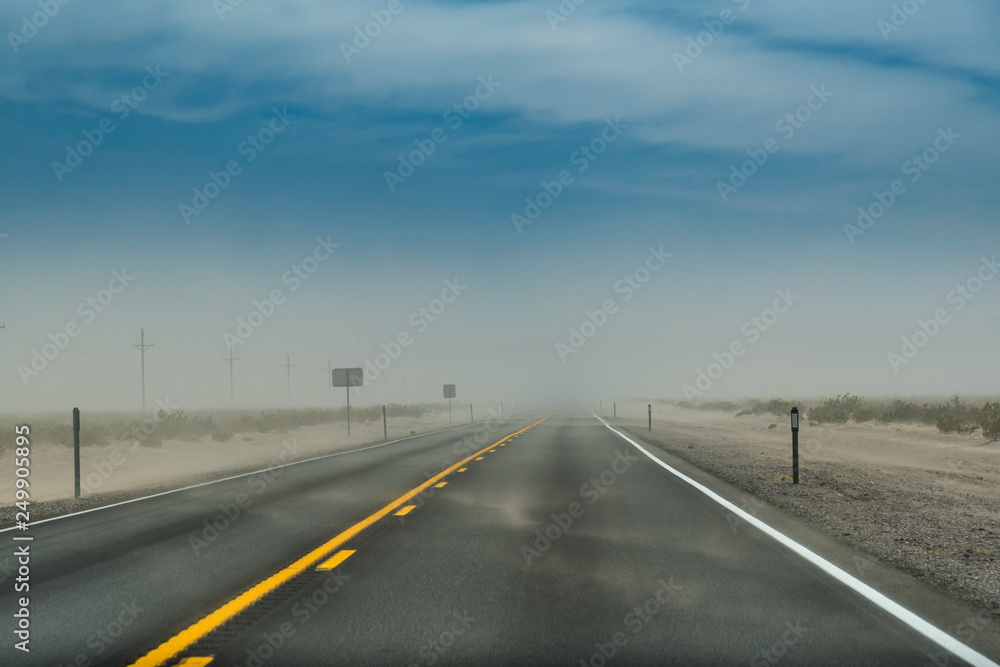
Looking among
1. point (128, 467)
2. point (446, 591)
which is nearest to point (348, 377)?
point (128, 467)

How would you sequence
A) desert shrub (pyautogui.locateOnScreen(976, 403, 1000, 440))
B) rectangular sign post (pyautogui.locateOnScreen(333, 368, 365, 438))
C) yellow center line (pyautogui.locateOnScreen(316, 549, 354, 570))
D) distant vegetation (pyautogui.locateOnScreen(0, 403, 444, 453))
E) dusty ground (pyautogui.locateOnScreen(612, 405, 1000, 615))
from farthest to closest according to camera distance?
1. rectangular sign post (pyautogui.locateOnScreen(333, 368, 365, 438))
2. distant vegetation (pyautogui.locateOnScreen(0, 403, 444, 453))
3. desert shrub (pyautogui.locateOnScreen(976, 403, 1000, 440))
4. dusty ground (pyautogui.locateOnScreen(612, 405, 1000, 615))
5. yellow center line (pyautogui.locateOnScreen(316, 549, 354, 570))

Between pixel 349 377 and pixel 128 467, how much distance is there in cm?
1305

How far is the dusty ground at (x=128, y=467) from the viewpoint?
1365cm

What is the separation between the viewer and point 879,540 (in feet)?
27.2

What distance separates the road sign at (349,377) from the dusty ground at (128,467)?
3548mm

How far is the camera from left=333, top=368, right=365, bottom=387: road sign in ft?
118

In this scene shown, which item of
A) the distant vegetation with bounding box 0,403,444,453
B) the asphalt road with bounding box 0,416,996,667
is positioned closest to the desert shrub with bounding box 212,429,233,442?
the distant vegetation with bounding box 0,403,444,453

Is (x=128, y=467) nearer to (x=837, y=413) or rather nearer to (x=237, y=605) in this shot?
(x=237, y=605)

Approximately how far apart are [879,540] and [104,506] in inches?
429

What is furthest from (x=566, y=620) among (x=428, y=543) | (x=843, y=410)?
(x=843, y=410)

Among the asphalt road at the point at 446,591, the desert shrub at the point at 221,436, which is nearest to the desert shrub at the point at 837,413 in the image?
the desert shrub at the point at 221,436

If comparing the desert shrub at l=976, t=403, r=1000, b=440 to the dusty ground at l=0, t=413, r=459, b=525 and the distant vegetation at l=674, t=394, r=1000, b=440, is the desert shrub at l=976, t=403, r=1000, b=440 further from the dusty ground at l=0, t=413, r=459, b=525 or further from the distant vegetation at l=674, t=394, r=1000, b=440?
the dusty ground at l=0, t=413, r=459, b=525

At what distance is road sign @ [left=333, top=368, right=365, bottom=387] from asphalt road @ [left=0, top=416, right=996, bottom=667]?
81.3ft

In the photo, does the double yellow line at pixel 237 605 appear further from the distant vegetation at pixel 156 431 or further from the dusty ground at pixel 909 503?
the distant vegetation at pixel 156 431
